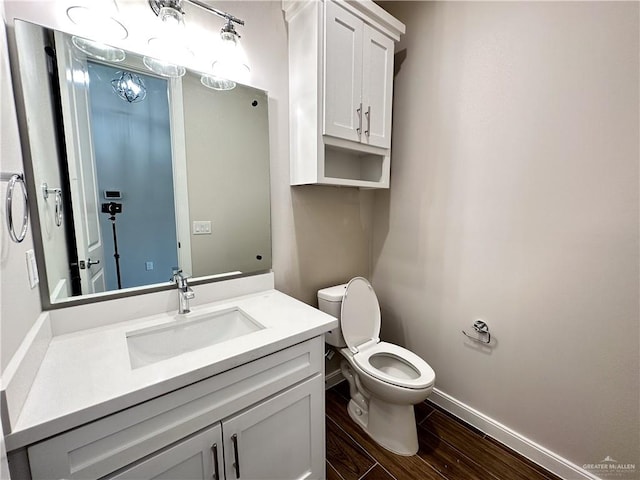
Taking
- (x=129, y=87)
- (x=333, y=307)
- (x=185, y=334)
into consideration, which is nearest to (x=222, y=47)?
(x=129, y=87)

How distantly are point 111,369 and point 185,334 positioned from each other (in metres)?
0.37

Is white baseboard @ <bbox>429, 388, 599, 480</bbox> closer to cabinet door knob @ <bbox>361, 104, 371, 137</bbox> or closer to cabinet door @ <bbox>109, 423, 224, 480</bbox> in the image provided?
cabinet door @ <bbox>109, 423, 224, 480</bbox>

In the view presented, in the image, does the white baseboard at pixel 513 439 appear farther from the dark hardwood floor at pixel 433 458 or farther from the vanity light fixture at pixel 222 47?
the vanity light fixture at pixel 222 47

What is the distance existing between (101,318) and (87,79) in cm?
92

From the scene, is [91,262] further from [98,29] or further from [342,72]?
[342,72]

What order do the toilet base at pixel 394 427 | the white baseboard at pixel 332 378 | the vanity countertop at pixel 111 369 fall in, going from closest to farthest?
the vanity countertop at pixel 111 369, the toilet base at pixel 394 427, the white baseboard at pixel 332 378

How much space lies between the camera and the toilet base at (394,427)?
1.48 meters

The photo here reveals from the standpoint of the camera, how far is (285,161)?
1.61 metres

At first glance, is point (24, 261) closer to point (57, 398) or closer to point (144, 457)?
point (57, 398)

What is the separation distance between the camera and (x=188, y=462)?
2.80 ft

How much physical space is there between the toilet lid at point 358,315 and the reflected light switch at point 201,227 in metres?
0.86

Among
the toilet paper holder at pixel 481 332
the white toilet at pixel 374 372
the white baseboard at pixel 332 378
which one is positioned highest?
the toilet paper holder at pixel 481 332

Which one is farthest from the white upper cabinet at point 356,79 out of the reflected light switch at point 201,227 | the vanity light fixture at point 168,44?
the reflected light switch at point 201,227

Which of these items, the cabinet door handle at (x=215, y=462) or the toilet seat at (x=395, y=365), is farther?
the toilet seat at (x=395, y=365)
